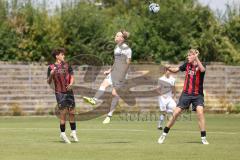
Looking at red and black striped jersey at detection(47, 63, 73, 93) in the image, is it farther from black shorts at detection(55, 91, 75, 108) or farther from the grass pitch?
the grass pitch

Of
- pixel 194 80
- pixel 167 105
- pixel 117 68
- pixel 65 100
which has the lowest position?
pixel 167 105

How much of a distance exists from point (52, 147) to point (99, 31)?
24256 millimetres

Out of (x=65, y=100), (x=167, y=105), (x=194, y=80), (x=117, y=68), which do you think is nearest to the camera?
(x=194, y=80)

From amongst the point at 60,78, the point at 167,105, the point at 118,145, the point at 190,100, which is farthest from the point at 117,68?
the point at 118,145

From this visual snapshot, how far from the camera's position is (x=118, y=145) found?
1788 centimetres

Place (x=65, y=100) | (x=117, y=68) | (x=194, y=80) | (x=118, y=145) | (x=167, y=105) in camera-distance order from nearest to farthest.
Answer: (x=118, y=145), (x=194, y=80), (x=65, y=100), (x=167, y=105), (x=117, y=68)

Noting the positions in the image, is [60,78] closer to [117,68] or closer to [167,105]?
A: [167,105]

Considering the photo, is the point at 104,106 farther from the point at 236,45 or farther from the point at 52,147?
the point at 52,147

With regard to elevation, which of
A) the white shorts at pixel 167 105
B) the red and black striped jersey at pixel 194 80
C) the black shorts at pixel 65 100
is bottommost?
the white shorts at pixel 167 105

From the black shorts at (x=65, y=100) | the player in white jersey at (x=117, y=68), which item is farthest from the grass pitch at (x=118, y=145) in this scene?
the player in white jersey at (x=117, y=68)

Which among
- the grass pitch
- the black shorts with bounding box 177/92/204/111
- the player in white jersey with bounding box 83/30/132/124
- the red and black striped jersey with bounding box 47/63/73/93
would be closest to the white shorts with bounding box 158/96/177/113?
the player in white jersey with bounding box 83/30/132/124

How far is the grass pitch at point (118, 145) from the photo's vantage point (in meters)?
15.2

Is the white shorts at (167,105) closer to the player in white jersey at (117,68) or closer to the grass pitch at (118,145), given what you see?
the player in white jersey at (117,68)

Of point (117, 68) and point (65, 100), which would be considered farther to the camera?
point (117, 68)
